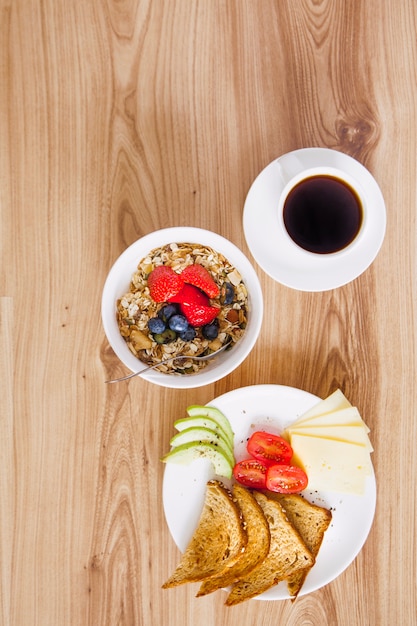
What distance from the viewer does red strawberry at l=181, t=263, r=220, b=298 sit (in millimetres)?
1229

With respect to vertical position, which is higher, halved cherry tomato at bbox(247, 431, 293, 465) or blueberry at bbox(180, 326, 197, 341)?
blueberry at bbox(180, 326, 197, 341)

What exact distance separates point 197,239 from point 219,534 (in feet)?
2.07

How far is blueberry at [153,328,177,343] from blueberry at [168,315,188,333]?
0.01 meters

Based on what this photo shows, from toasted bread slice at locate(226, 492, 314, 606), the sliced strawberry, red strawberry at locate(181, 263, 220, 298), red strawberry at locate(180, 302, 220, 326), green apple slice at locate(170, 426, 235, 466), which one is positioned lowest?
toasted bread slice at locate(226, 492, 314, 606)

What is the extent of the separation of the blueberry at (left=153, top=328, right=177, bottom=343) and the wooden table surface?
0.57ft

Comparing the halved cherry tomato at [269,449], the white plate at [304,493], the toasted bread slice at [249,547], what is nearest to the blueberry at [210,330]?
the white plate at [304,493]

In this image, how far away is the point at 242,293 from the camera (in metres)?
1.26

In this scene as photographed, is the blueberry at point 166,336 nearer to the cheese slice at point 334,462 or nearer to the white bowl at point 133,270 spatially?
the white bowl at point 133,270

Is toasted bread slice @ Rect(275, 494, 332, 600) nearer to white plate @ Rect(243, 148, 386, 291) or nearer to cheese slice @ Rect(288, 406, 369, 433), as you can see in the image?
cheese slice @ Rect(288, 406, 369, 433)

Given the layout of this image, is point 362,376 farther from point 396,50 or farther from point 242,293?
point 396,50

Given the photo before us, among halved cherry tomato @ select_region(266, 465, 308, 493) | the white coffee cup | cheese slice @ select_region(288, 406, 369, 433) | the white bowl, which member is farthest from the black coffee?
halved cherry tomato @ select_region(266, 465, 308, 493)

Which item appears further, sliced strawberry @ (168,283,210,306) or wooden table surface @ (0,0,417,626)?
wooden table surface @ (0,0,417,626)

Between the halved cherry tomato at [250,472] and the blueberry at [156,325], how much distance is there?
1.13 ft

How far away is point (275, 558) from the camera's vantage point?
4.31 ft
